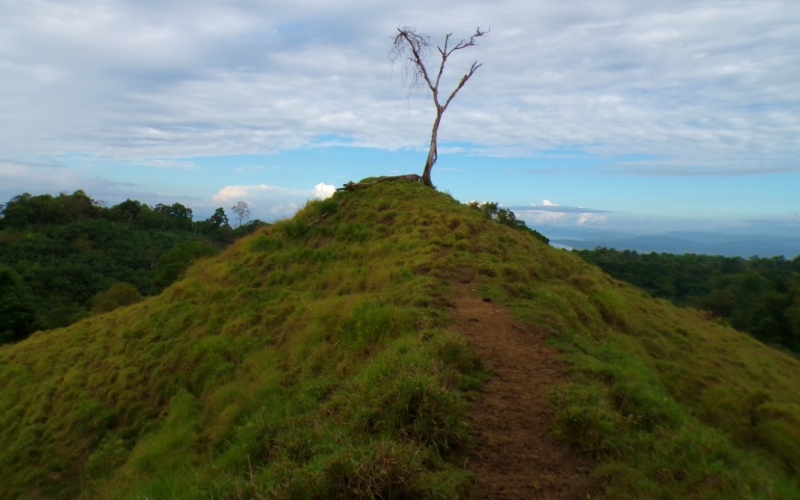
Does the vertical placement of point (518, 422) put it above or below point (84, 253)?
above

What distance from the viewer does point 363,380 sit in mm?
5566

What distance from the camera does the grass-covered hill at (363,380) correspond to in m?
4.09

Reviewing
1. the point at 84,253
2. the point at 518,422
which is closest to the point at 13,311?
the point at 84,253

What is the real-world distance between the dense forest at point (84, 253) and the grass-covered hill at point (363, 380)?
748 centimetres

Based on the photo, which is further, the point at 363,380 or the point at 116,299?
the point at 116,299

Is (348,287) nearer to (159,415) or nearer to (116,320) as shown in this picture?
(159,415)

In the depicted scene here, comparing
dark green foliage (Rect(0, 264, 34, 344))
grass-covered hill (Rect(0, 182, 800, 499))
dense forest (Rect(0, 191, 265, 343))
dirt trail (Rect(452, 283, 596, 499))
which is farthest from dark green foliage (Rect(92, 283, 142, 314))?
dirt trail (Rect(452, 283, 596, 499))

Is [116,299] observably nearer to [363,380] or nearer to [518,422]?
[363,380]

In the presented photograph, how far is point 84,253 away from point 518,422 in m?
45.4

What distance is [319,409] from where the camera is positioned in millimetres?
5582

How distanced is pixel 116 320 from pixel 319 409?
31.1 feet

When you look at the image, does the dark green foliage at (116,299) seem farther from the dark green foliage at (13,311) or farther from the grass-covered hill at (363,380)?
the grass-covered hill at (363,380)

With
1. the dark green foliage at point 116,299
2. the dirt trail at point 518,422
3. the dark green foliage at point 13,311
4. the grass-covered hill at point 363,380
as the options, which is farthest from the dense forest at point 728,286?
the dark green foliage at point 13,311

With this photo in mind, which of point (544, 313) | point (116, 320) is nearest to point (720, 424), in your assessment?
point (544, 313)
